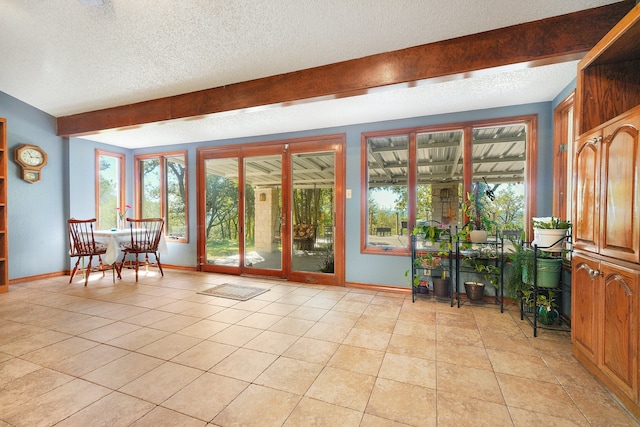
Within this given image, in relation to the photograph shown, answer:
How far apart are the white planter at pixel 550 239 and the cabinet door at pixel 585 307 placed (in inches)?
14.8

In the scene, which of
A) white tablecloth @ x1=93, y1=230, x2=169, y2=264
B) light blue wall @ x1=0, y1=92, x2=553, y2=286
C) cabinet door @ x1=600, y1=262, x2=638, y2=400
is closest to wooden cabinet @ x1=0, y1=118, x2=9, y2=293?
light blue wall @ x1=0, y1=92, x2=553, y2=286

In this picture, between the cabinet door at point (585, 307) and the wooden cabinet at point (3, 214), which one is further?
the wooden cabinet at point (3, 214)

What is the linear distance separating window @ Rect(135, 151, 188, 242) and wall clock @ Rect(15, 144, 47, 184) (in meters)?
1.56

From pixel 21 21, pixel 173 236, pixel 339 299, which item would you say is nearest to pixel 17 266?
pixel 173 236

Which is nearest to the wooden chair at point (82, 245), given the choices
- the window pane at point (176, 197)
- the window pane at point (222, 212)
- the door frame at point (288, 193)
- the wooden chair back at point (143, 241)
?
the wooden chair back at point (143, 241)

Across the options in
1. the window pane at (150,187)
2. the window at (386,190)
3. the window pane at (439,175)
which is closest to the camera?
the window pane at (439,175)

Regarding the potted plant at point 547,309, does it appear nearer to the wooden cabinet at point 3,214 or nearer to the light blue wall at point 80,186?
the light blue wall at point 80,186

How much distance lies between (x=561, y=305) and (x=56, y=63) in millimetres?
6151

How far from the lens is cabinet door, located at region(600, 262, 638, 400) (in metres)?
1.62

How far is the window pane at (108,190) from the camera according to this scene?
5.56 m

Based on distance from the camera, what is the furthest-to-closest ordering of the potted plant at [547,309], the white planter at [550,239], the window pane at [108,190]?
1. the window pane at [108,190]
2. the potted plant at [547,309]
3. the white planter at [550,239]

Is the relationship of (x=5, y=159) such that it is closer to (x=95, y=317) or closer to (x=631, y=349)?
(x=95, y=317)

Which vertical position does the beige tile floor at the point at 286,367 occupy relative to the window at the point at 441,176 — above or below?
below

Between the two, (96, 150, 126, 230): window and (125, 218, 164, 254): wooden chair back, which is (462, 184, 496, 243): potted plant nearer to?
(125, 218, 164, 254): wooden chair back
